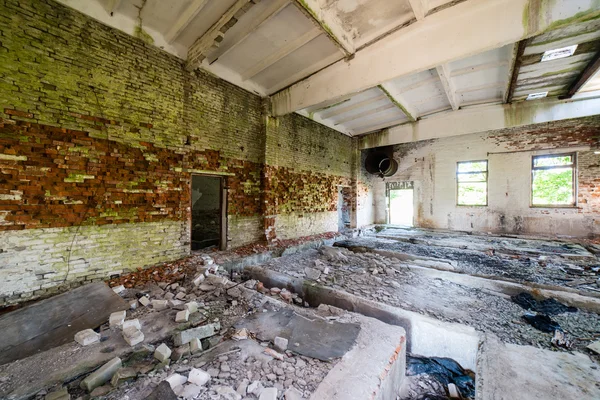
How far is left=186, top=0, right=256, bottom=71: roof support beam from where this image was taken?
3.42m

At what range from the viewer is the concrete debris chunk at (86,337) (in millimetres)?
2208

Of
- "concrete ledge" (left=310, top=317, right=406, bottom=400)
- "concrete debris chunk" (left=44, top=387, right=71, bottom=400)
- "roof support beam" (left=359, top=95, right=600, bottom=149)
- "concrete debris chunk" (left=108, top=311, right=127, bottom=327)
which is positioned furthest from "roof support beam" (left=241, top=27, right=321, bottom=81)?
"roof support beam" (left=359, top=95, right=600, bottom=149)

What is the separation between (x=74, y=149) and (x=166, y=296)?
255 centimetres

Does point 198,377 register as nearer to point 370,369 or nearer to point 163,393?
point 163,393

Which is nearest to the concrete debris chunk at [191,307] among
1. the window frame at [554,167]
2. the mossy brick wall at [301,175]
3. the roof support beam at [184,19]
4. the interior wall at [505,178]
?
the mossy brick wall at [301,175]

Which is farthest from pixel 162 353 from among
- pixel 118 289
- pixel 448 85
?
pixel 448 85

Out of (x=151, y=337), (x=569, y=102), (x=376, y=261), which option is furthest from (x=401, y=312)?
(x=569, y=102)

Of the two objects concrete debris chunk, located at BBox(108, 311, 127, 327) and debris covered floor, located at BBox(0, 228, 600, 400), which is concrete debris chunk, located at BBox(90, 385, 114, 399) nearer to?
debris covered floor, located at BBox(0, 228, 600, 400)

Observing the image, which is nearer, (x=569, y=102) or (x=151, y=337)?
(x=151, y=337)

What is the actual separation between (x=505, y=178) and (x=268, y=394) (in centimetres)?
1045

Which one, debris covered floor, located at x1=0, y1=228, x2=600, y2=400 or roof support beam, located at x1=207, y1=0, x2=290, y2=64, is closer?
debris covered floor, located at x1=0, y1=228, x2=600, y2=400

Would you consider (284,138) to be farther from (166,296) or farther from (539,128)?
(539,128)

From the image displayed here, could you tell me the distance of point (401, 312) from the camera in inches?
114

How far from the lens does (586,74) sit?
5070 mm
